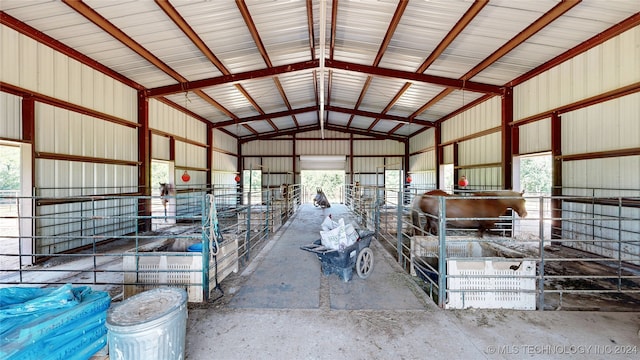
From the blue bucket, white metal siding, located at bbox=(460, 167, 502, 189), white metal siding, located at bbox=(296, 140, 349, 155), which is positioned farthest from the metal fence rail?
white metal siding, located at bbox=(296, 140, 349, 155)

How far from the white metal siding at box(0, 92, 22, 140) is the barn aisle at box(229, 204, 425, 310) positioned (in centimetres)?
464

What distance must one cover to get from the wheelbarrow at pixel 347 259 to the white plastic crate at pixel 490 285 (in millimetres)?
1195

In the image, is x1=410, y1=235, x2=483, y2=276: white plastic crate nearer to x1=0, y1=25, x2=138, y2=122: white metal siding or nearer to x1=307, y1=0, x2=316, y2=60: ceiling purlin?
x1=307, y1=0, x2=316, y2=60: ceiling purlin

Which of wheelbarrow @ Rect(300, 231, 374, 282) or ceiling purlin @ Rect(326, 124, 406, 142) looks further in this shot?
ceiling purlin @ Rect(326, 124, 406, 142)

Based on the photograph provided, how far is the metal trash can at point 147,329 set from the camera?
1.72 meters

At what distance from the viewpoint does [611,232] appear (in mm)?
4914

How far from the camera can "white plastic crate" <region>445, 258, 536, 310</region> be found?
294 cm

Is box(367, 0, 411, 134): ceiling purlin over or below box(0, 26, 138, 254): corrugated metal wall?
over

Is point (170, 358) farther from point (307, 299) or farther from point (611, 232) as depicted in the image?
point (611, 232)

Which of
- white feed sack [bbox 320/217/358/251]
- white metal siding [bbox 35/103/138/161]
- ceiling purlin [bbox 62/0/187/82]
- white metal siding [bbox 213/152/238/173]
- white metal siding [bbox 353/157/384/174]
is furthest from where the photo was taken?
white metal siding [bbox 353/157/384/174]

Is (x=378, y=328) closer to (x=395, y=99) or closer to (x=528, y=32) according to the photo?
(x=528, y=32)

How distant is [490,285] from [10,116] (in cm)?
757

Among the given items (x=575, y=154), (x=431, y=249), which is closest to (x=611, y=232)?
(x=575, y=154)

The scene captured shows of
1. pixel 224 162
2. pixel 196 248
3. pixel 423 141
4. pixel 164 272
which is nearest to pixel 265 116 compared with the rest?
pixel 224 162
